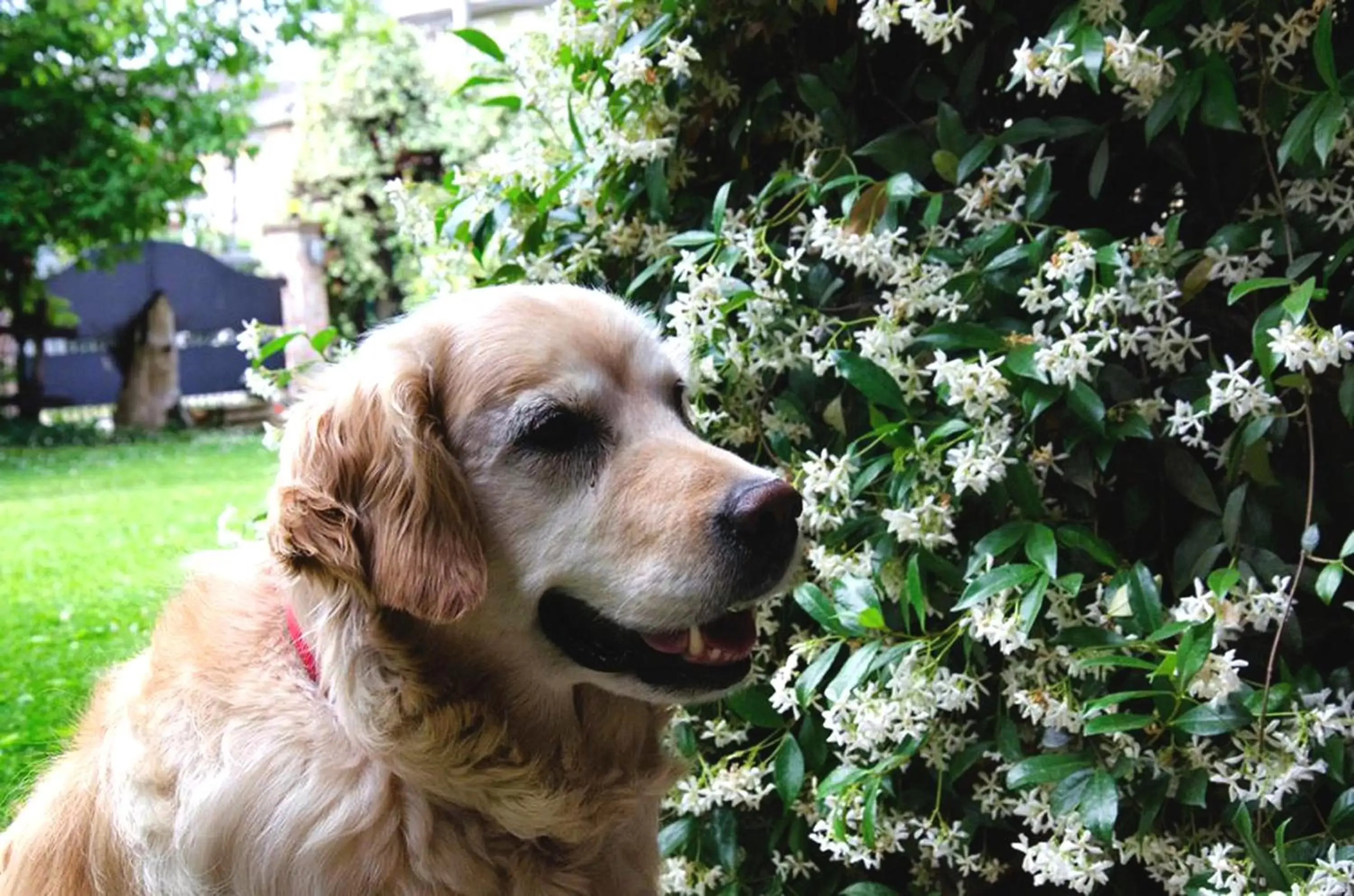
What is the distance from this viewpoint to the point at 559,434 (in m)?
1.98

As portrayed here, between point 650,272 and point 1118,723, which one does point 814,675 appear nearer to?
point 1118,723

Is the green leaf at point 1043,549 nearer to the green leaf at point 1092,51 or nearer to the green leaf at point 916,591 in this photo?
the green leaf at point 916,591

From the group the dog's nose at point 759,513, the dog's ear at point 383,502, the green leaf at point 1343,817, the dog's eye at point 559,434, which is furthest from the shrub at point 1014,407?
the dog's ear at point 383,502

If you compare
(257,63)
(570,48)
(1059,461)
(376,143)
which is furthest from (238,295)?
(1059,461)

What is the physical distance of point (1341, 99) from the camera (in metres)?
1.85

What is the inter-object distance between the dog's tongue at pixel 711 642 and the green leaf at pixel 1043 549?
49cm

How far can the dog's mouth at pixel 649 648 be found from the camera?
6.28ft

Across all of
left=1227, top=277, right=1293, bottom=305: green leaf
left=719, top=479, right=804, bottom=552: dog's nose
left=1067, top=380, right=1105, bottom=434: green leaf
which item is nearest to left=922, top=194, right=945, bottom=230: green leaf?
left=1067, top=380, right=1105, bottom=434: green leaf

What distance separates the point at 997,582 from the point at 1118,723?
0.28 metres

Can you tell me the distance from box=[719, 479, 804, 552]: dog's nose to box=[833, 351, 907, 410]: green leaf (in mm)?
346

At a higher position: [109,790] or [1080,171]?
[1080,171]

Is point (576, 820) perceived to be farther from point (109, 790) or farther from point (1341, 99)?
point (1341, 99)

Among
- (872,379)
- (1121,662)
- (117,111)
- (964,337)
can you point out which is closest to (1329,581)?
(1121,662)

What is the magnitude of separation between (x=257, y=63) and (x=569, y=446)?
33.7ft
